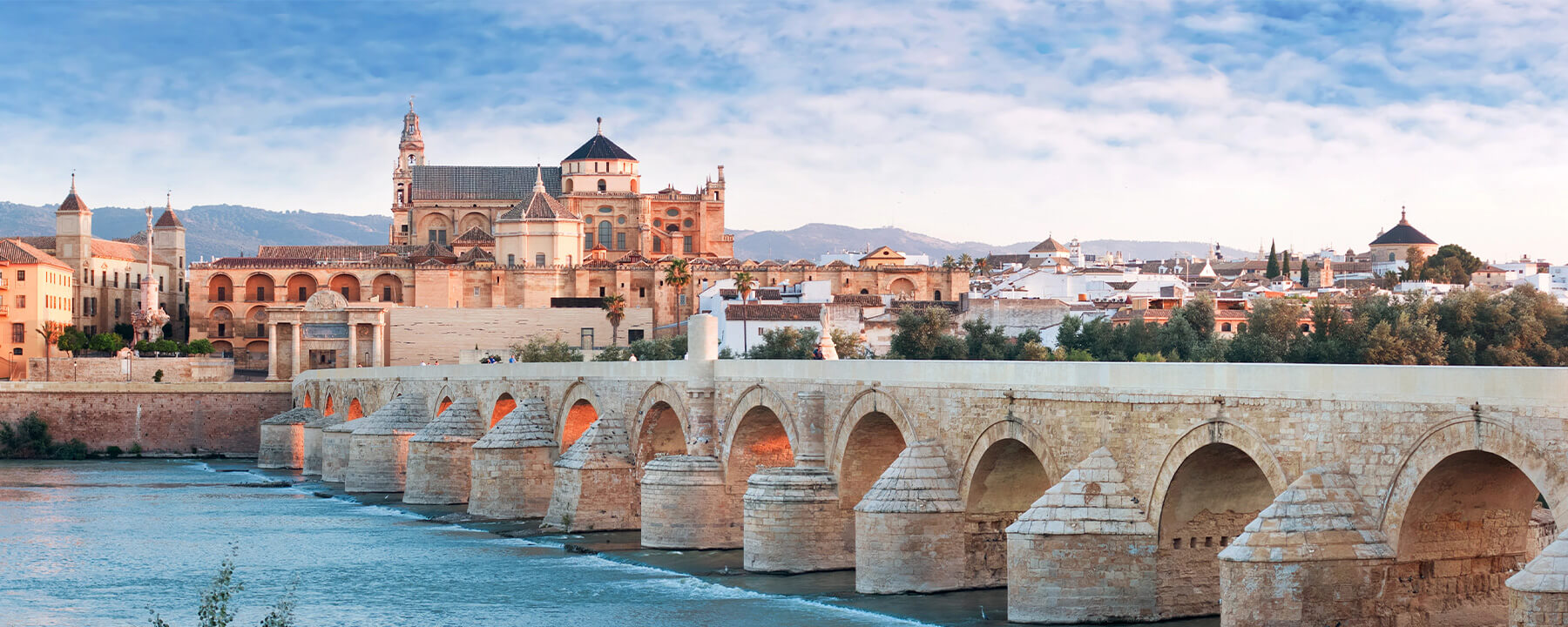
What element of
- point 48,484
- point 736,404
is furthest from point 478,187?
point 736,404

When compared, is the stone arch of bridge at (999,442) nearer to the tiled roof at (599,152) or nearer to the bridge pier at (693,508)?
the bridge pier at (693,508)

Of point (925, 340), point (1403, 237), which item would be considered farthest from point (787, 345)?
point (1403, 237)

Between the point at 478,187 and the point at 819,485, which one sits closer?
the point at 819,485

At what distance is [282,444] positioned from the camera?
52.0 m

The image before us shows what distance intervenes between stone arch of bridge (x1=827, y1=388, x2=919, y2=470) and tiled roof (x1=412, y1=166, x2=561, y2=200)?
240ft

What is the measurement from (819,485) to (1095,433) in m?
5.66

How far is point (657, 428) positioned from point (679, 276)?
5347cm

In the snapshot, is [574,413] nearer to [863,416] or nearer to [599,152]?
[863,416]

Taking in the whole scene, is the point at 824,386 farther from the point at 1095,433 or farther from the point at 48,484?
the point at 48,484

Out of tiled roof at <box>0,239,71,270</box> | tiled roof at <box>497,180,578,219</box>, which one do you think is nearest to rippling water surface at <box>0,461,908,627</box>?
tiled roof at <box>0,239,71,270</box>

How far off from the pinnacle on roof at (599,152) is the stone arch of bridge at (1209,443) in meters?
79.3

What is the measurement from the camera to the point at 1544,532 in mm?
17016

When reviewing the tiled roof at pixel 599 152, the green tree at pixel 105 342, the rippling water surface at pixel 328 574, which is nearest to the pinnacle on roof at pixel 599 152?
the tiled roof at pixel 599 152

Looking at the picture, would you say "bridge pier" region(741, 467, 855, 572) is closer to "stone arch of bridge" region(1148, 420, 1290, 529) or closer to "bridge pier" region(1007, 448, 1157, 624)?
"bridge pier" region(1007, 448, 1157, 624)
